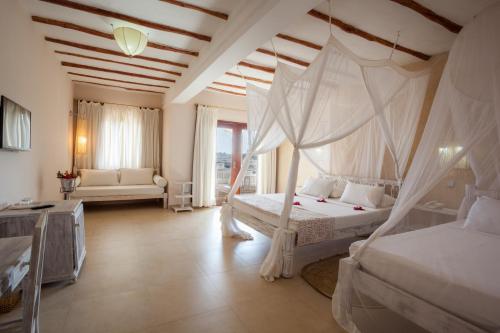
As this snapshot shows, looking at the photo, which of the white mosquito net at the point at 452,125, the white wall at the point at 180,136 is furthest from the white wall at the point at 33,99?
the white mosquito net at the point at 452,125

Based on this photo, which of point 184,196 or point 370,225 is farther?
point 184,196

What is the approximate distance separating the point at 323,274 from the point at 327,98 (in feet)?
6.06

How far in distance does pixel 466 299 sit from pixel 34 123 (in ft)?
14.2

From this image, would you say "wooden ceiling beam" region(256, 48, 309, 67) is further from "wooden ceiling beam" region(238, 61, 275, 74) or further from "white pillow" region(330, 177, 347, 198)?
"white pillow" region(330, 177, 347, 198)

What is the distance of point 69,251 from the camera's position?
2402 millimetres

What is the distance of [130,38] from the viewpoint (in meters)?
2.79

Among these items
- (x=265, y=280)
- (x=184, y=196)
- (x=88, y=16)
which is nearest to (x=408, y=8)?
(x=265, y=280)

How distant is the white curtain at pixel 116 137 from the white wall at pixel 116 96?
0.56 ft

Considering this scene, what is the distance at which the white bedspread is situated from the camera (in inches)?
109

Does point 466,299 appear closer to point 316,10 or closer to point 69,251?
point 316,10

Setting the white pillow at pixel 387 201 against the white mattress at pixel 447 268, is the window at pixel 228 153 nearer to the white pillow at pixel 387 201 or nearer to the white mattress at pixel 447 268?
the white pillow at pixel 387 201

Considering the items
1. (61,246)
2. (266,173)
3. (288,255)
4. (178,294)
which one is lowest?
(178,294)

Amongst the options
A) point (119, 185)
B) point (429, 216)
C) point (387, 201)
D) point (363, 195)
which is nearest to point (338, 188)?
point (363, 195)

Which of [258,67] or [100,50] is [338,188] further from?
[100,50]
